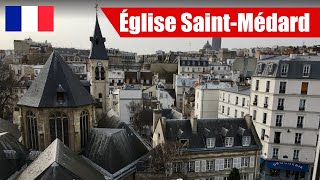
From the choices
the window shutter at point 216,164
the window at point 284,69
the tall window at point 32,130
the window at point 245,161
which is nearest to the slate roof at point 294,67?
the window at point 284,69

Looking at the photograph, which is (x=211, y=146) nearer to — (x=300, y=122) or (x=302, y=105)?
(x=300, y=122)

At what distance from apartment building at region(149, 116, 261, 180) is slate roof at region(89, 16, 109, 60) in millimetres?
14034

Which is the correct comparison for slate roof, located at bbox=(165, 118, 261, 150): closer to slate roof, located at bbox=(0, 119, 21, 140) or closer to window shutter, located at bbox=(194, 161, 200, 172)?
window shutter, located at bbox=(194, 161, 200, 172)

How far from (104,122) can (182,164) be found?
10417mm

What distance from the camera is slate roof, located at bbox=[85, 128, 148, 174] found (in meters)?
20.4

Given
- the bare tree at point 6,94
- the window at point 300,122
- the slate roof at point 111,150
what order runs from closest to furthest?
1. the slate roof at point 111,150
2. the window at point 300,122
3. the bare tree at point 6,94

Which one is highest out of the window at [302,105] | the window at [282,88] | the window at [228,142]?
the window at [282,88]

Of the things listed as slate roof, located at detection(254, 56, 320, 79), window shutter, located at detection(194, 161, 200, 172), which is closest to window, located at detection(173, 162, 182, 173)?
window shutter, located at detection(194, 161, 200, 172)

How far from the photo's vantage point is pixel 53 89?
20.6 m

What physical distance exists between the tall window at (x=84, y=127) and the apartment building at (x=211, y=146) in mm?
6723

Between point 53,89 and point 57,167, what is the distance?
8.87m

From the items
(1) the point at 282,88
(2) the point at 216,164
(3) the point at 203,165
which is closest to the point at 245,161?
(2) the point at 216,164

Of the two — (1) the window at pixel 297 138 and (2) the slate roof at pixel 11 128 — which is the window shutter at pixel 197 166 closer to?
(1) the window at pixel 297 138

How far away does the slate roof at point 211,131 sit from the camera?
24.5 m
